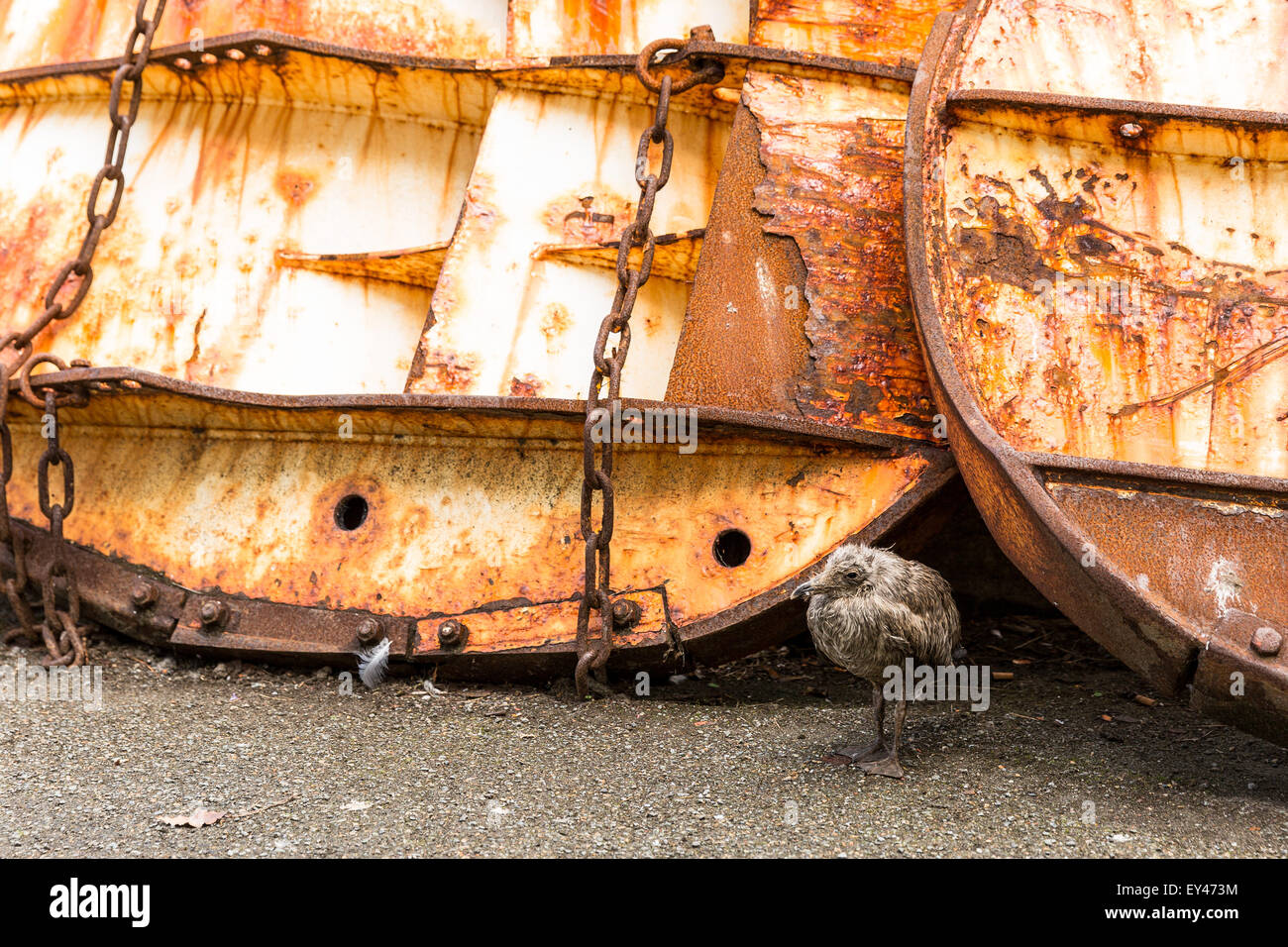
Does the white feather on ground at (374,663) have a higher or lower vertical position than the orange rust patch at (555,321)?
lower

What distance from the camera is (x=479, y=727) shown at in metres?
3.73

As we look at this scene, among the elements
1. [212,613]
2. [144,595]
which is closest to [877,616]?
[212,613]

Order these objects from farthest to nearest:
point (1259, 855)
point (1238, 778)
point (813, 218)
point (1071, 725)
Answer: point (813, 218) < point (1071, 725) < point (1238, 778) < point (1259, 855)

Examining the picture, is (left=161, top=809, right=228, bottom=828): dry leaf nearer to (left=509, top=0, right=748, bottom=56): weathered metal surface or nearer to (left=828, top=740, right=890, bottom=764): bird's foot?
(left=828, top=740, right=890, bottom=764): bird's foot

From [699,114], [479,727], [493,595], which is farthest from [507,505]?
[699,114]

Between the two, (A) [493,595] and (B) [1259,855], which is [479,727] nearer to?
(A) [493,595]

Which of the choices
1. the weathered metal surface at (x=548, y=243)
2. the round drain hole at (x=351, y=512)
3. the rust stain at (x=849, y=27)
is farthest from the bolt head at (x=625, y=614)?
the rust stain at (x=849, y=27)

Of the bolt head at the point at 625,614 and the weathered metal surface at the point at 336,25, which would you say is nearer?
the bolt head at the point at 625,614

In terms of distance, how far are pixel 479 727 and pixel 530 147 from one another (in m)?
2.27

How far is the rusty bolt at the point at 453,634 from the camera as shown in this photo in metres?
3.93

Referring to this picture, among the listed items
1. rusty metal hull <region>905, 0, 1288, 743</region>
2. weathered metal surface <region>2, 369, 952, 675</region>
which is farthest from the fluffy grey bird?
weathered metal surface <region>2, 369, 952, 675</region>

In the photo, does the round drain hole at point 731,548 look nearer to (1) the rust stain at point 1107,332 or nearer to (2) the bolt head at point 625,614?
(2) the bolt head at point 625,614

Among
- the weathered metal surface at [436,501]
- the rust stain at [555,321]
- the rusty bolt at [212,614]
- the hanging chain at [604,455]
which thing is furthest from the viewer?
the rust stain at [555,321]

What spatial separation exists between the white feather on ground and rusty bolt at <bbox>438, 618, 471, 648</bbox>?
0.19 meters
